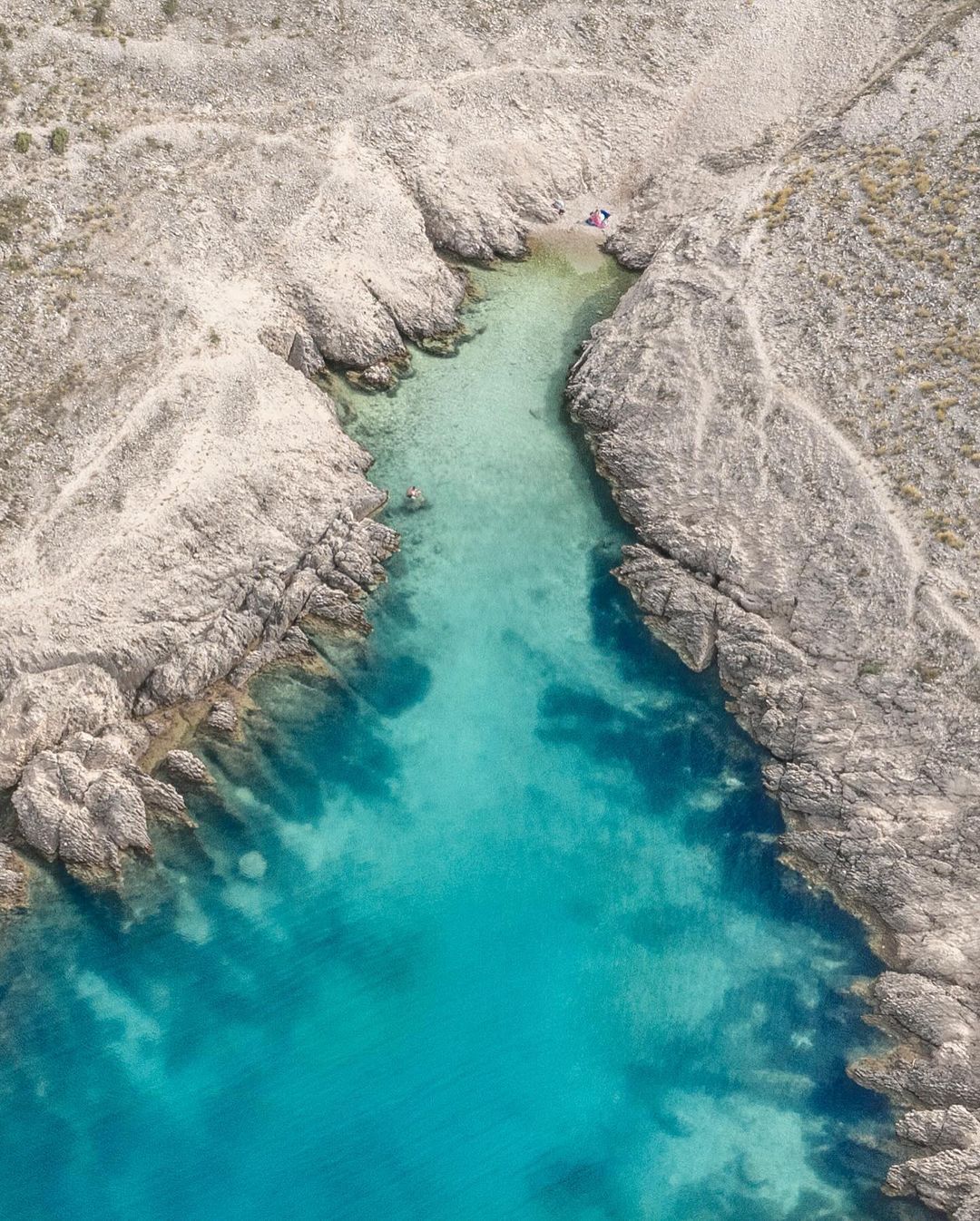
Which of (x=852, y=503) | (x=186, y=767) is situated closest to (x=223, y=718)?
(x=186, y=767)

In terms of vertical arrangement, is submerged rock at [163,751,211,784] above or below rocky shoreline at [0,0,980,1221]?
below

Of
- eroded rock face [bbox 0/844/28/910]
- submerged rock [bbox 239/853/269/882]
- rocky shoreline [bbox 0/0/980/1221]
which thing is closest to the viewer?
eroded rock face [bbox 0/844/28/910]

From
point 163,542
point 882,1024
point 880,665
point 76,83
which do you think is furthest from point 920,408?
point 76,83

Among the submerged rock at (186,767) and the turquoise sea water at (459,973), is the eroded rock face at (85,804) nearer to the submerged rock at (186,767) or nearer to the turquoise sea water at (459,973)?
the submerged rock at (186,767)

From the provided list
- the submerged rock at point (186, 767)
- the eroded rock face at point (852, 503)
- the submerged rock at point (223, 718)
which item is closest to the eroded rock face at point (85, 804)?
the submerged rock at point (186, 767)

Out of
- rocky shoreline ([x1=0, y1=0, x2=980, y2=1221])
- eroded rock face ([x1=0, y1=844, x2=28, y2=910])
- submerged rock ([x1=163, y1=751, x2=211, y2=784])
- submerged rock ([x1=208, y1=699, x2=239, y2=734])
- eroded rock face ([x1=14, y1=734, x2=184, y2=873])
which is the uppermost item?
rocky shoreline ([x1=0, y1=0, x2=980, y2=1221])

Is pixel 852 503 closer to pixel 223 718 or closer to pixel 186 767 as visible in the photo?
pixel 223 718

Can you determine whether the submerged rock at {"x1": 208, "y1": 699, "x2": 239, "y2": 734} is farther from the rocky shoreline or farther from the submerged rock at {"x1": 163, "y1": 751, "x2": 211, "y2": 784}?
the submerged rock at {"x1": 163, "y1": 751, "x2": 211, "y2": 784}

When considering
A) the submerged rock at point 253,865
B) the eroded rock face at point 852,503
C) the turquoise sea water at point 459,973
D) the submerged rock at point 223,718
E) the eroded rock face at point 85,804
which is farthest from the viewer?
the submerged rock at point 223,718

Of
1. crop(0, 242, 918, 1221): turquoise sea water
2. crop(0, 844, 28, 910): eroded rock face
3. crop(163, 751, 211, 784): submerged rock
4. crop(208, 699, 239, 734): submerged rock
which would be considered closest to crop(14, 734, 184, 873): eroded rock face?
crop(0, 844, 28, 910): eroded rock face
